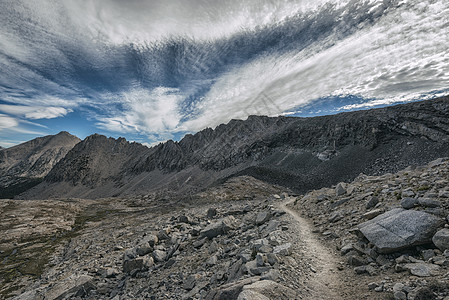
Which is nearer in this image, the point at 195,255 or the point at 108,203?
the point at 195,255

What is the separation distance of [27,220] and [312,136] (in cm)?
15820

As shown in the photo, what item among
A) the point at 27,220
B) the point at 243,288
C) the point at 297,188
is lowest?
the point at 297,188

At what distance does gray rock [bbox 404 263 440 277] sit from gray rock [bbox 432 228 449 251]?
59.2 inches

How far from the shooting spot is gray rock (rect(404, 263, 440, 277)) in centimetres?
725

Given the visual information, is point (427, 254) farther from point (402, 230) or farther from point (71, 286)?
point (71, 286)

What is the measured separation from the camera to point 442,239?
334 inches

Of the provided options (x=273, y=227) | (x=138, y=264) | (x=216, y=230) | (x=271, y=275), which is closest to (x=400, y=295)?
(x=271, y=275)

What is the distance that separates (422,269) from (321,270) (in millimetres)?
4179

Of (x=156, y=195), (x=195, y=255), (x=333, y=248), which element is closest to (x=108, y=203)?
(x=156, y=195)

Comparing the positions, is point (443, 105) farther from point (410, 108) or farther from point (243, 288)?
point (243, 288)

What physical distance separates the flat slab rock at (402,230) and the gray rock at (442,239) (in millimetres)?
387

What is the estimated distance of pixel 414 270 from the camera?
7.65 m

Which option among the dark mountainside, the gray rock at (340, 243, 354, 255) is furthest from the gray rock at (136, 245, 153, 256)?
the dark mountainside

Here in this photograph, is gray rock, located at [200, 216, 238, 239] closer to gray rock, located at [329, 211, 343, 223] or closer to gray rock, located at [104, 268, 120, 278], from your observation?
gray rock, located at [104, 268, 120, 278]
